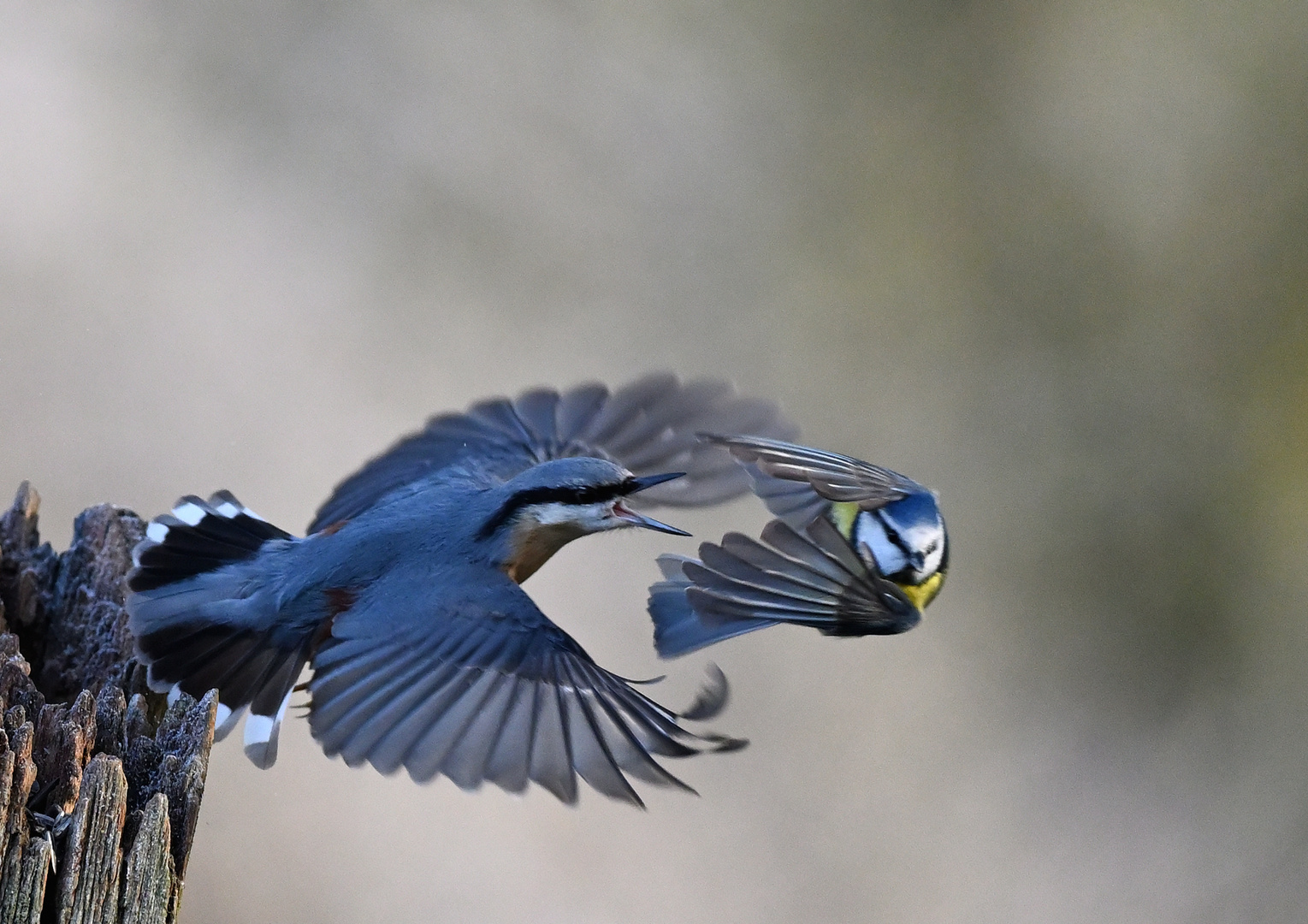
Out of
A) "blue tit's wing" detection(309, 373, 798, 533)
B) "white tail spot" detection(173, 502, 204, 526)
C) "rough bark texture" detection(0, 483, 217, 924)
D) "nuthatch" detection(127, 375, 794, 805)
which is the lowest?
"rough bark texture" detection(0, 483, 217, 924)

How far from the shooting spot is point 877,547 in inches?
109

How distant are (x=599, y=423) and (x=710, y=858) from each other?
1725 mm

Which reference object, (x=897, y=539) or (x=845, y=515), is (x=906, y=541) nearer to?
(x=897, y=539)

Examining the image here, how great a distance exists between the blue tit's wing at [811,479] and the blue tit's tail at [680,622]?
0.26 m

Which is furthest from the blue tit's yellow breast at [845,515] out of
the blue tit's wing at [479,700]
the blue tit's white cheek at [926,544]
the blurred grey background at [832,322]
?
the blurred grey background at [832,322]

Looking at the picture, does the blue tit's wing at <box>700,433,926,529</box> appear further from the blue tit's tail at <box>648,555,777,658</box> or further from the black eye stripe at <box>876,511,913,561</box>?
the blue tit's tail at <box>648,555,777,658</box>

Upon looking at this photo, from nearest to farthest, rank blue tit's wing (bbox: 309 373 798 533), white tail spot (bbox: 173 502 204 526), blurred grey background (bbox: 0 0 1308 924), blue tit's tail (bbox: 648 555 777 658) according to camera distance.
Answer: blue tit's tail (bbox: 648 555 777 658) → white tail spot (bbox: 173 502 204 526) → blue tit's wing (bbox: 309 373 798 533) → blurred grey background (bbox: 0 0 1308 924)

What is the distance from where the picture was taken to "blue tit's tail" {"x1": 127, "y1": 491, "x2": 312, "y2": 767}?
8.50 feet

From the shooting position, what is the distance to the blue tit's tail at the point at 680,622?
258cm

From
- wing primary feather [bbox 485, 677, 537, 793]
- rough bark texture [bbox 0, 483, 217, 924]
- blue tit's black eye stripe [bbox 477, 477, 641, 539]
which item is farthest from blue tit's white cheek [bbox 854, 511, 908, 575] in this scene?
rough bark texture [bbox 0, 483, 217, 924]

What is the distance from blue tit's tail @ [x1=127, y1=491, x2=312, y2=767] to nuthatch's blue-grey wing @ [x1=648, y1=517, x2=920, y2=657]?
2.87ft

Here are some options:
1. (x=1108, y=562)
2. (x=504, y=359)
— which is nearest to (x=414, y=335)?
(x=504, y=359)

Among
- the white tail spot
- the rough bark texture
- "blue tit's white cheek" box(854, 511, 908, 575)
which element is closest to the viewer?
the rough bark texture

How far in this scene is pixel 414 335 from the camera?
17.1 ft
